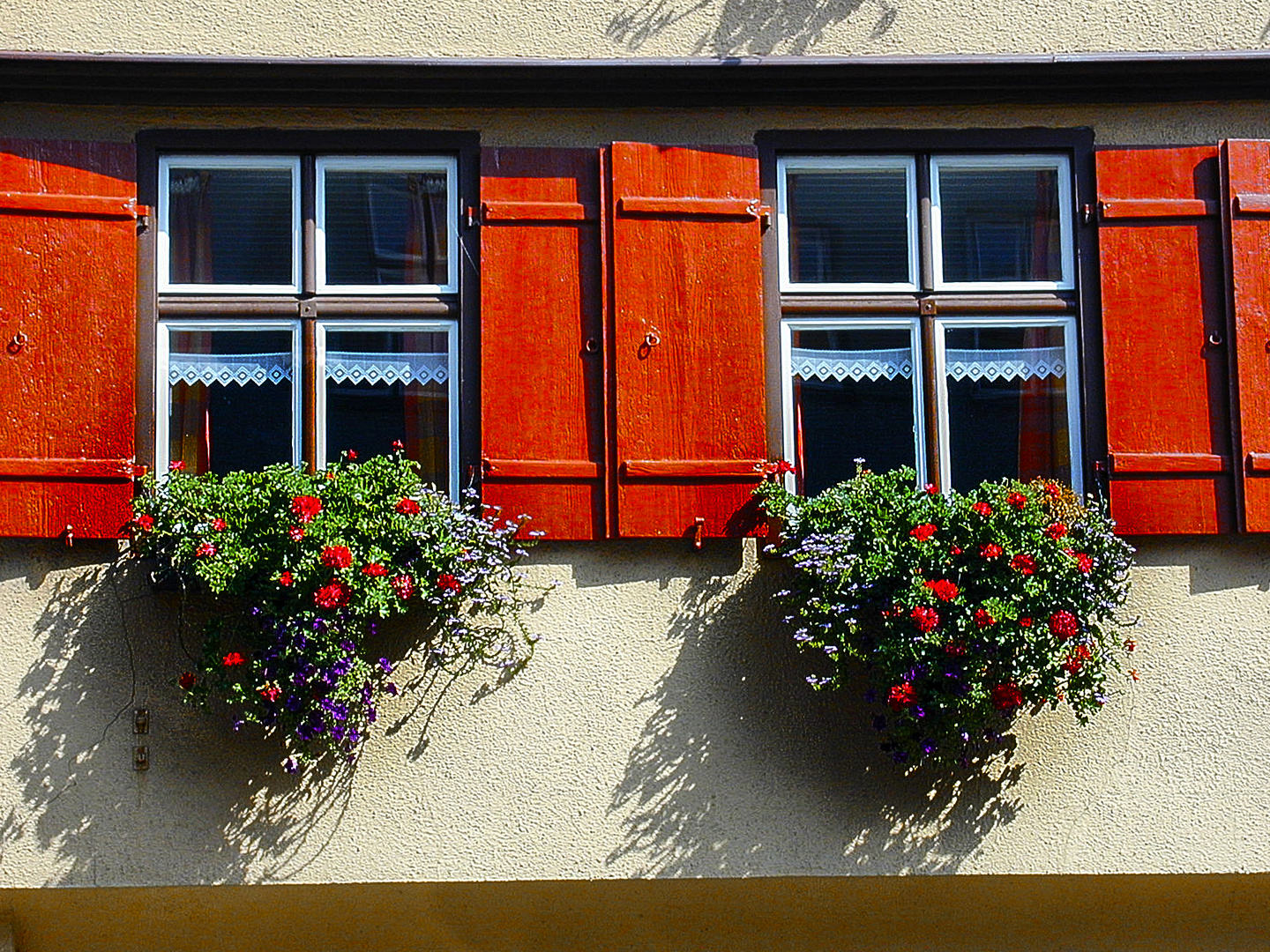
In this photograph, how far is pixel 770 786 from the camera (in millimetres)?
5461

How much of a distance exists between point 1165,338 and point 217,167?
10.8ft

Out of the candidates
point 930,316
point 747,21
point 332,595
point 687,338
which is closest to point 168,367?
point 332,595

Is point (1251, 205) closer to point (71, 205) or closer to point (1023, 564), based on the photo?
point (1023, 564)

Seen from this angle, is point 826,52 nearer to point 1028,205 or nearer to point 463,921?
point 1028,205

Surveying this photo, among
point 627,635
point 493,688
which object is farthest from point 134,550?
point 627,635

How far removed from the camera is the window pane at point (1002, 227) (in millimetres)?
5977

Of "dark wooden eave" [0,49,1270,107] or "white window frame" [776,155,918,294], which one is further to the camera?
"white window frame" [776,155,918,294]

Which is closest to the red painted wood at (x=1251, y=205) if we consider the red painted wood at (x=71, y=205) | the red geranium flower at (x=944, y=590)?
the red geranium flower at (x=944, y=590)

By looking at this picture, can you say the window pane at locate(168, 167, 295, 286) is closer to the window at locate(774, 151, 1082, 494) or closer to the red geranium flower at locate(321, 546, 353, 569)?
the red geranium flower at locate(321, 546, 353, 569)

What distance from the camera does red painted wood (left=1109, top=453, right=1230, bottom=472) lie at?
5633 mm

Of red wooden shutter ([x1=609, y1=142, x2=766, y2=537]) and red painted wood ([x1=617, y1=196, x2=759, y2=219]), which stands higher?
red painted wood ([x1=617, y1=196, x2=759, y2=219])

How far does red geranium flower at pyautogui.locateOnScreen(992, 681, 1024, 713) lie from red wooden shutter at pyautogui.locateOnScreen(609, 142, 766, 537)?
97cm

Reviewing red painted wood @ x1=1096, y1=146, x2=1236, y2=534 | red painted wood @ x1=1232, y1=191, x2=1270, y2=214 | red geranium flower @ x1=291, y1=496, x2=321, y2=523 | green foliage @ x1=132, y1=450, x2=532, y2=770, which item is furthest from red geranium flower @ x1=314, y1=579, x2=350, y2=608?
red painted wood @ x1=1232, y1=191, x2=1270, y2=214

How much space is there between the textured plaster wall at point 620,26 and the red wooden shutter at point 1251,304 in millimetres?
474
